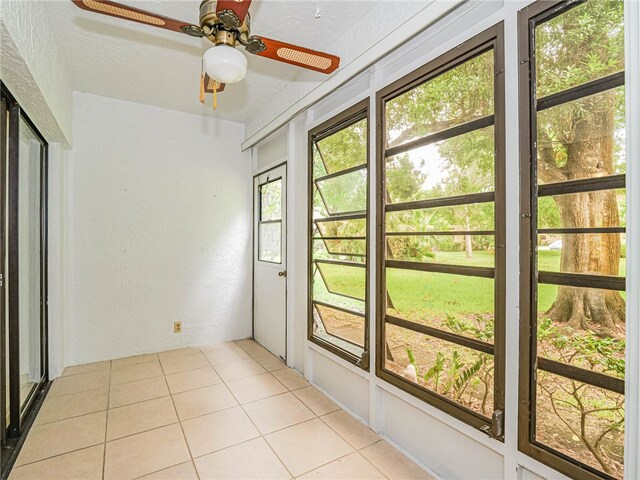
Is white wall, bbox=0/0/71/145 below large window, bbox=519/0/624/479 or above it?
above

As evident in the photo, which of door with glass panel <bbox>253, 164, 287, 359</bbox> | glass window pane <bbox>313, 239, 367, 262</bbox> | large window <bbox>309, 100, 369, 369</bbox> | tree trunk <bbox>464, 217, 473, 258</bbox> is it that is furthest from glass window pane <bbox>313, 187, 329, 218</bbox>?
tree trunk <bbox>464, 217, 473, 258</bbox>

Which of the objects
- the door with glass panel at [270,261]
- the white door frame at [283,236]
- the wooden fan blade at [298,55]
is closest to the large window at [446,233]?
the wooden fan blade at [298,55]

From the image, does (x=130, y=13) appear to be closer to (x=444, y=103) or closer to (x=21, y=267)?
(x=444, y=103)

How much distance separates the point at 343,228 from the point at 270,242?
148cm

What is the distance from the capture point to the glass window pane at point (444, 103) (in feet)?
4.84

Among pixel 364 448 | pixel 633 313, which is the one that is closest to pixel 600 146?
pixel 633 313

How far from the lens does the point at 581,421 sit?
1177 mm

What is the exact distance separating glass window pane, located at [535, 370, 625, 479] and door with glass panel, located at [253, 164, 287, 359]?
2305mm

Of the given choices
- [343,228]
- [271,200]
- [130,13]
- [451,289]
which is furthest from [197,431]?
[271,200]

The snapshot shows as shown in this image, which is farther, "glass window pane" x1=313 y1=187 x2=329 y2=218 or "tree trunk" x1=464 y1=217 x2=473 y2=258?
"glass window pane" x1=313 y1=187 x2=329 y2=218

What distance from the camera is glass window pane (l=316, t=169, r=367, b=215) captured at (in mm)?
2227

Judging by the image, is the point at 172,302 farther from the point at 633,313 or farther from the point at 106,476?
the point at 633,313

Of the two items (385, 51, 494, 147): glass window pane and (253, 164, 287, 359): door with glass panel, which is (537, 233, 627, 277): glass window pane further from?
(253, 164, 287, 359): door with glass panel

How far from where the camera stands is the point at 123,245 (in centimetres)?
329
